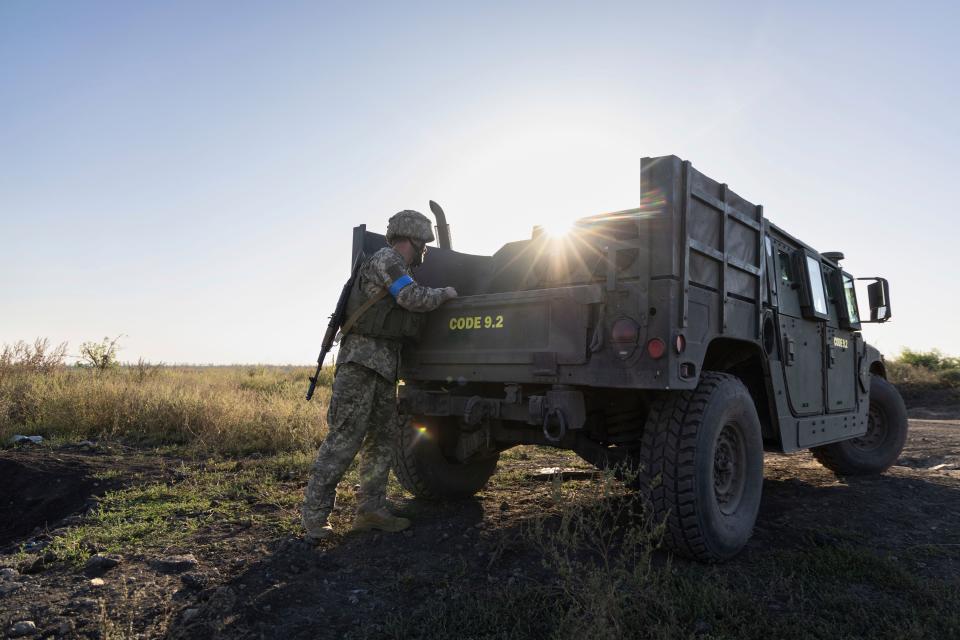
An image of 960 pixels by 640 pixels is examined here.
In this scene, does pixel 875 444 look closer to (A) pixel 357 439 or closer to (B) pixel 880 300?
(B) pixel 880 300

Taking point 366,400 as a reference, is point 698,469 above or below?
below

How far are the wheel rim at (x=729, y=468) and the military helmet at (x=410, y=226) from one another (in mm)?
2327

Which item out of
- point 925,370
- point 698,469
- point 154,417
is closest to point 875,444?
point 698,469

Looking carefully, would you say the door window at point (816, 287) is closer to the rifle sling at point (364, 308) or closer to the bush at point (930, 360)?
the rifle sling at point (364, 308)

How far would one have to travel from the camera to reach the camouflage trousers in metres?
3.88

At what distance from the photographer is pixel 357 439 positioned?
403 cm

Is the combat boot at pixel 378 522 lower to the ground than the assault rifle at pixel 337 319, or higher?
lower

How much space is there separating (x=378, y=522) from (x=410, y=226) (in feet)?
6.64

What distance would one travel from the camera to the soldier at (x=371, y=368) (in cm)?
389

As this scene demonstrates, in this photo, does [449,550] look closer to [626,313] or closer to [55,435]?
[626,313]

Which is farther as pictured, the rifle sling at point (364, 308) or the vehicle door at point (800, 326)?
the vehicle door at point (800, 326)

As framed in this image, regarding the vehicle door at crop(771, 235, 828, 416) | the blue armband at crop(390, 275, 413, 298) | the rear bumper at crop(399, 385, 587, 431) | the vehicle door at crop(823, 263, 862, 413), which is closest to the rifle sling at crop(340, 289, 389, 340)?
the blue armband at crop(390, 275, 413, 298)

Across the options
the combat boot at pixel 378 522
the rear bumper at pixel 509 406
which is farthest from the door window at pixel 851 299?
the combat boot at pixel 378 522

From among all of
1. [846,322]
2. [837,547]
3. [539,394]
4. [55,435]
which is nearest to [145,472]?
[55,435]
